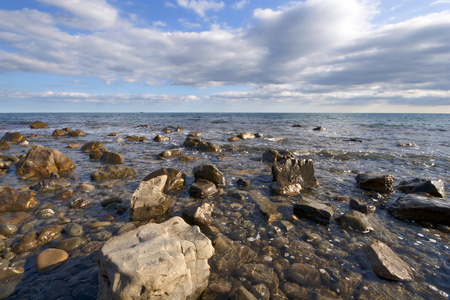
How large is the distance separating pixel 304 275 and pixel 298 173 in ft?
14.7

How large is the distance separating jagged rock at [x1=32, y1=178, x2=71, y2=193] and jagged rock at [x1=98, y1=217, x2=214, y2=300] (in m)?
5.14

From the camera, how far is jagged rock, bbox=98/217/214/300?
229 centimetres

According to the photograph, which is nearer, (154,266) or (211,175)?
(154,266)

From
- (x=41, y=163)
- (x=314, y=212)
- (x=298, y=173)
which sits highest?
(x=41, y=163)

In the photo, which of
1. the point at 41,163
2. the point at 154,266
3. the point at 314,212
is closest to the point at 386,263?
the point at 314,212

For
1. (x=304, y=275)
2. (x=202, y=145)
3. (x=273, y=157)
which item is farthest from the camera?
(x=202, y=145)

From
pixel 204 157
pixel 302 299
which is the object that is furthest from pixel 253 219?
pixel 204 157

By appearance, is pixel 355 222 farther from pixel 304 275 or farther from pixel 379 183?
pixel 379 183

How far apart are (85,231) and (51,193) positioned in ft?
9.64

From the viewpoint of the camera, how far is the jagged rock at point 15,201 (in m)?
5.09

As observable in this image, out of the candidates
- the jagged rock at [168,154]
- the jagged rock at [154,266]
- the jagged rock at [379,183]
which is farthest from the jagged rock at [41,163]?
the jagged rock at [379,183]

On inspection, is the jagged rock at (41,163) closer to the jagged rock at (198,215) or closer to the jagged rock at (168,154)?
the jagged rock at (168,154)

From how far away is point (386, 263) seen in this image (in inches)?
135

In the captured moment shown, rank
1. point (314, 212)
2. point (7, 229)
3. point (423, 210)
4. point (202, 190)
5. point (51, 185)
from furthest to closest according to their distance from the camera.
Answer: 1. point (51, 185)
2. point (202, 190)
3. point (423, 210)
4. point (314, 212)
5. point (7, 229)
